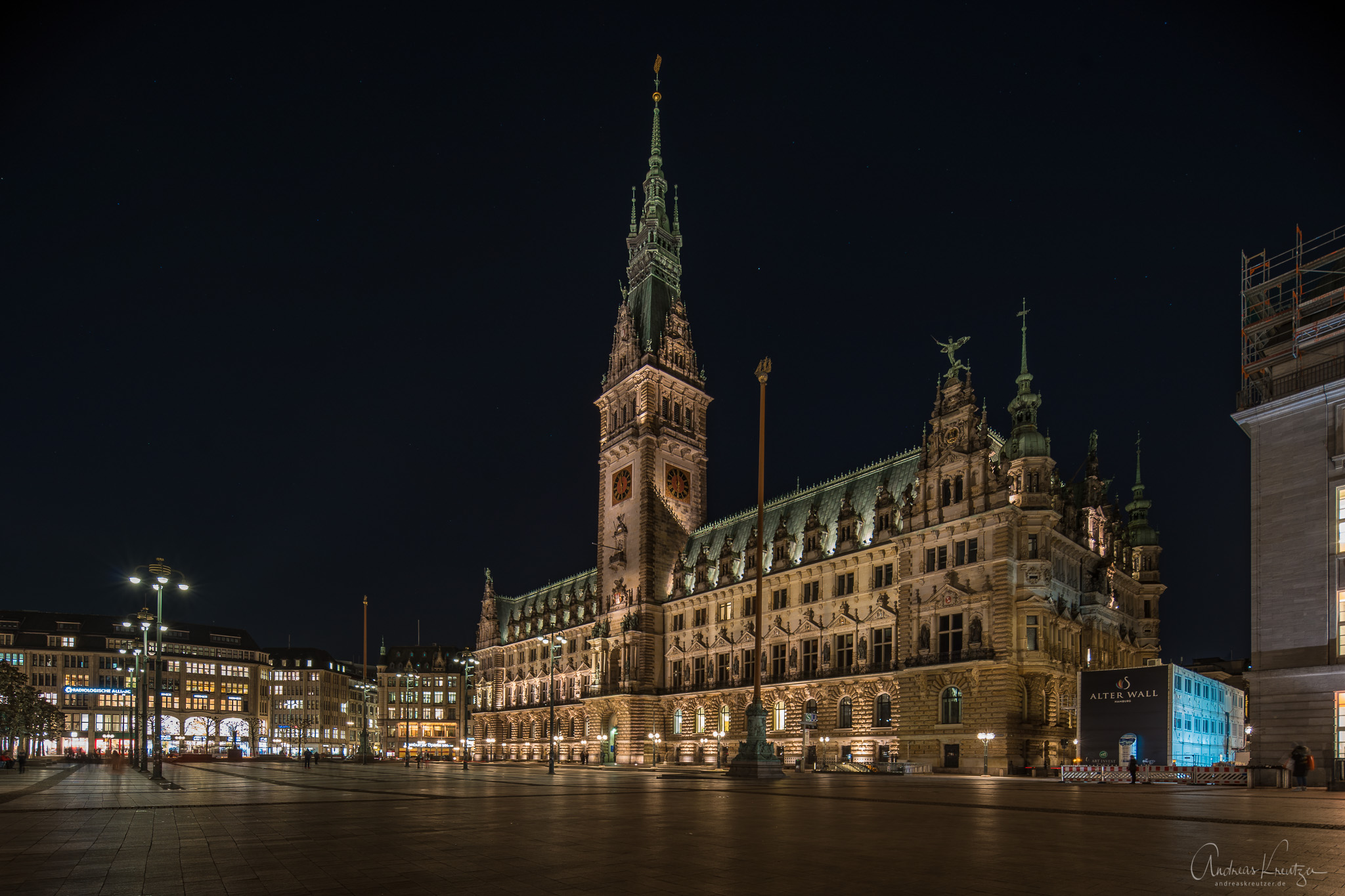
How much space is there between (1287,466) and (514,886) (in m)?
39.2

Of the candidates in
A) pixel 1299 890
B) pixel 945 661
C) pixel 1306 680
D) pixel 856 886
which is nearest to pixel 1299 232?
pixel 1306 680

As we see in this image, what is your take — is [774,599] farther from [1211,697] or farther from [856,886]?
[856,886]

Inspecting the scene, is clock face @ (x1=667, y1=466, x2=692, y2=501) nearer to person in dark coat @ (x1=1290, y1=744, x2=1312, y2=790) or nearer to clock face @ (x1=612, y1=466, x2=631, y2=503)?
clock face @ (x1=612, y1=466, x2=631, y2=503)

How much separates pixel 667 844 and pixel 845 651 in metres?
58.4

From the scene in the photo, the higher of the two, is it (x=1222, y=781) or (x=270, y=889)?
(x=270, y=889)

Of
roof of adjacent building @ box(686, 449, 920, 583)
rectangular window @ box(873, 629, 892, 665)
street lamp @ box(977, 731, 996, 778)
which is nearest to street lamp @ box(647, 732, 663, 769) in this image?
roof of adjacent building @ box(686, 449, 920, 583)

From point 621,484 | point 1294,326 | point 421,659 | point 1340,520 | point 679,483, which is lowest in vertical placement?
point 421,659

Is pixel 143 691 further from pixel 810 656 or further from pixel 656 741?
pixel 810 656

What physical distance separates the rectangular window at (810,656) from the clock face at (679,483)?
27.2 meters

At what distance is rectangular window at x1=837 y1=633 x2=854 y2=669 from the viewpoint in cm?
6925

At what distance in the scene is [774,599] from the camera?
7906 centimetres

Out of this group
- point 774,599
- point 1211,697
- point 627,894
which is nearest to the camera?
point 627,894

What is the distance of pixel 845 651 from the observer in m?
69.9

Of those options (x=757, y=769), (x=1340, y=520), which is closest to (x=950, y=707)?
(x=757, y=769)
